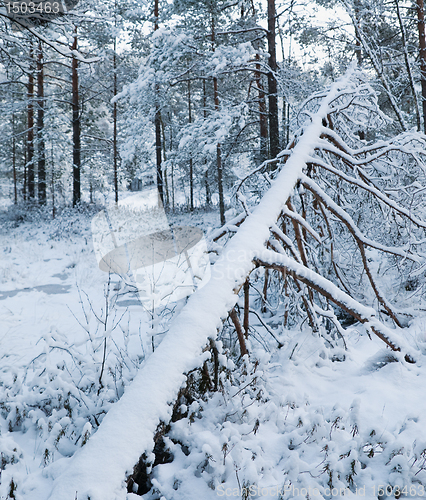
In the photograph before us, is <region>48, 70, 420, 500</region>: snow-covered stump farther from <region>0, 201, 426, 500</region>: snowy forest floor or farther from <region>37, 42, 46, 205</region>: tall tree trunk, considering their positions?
<region>37, 42, 46, 205</region>: tall tree trunk

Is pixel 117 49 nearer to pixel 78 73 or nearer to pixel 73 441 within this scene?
pixel 78 73

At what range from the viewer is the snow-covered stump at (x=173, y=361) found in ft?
4.31

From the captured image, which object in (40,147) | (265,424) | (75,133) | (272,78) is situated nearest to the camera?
(265,424)

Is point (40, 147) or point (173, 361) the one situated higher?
point (40, 147)

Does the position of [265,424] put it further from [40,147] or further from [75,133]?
[40,147]

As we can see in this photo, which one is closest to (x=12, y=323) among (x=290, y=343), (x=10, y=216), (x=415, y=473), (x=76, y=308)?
(x=76, y=308)

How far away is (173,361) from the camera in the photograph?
5.86 feet

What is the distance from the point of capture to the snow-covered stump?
1312mm

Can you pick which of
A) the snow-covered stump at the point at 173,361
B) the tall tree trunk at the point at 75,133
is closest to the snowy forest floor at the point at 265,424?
the snow-covered stump at the point at 173,361

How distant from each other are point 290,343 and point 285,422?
3.18 feet

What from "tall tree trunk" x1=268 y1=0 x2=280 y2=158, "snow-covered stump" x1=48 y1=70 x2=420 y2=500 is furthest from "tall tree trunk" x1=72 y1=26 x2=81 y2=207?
"snow-covered stump" x1=48 y1=70 x2=420 y2=500

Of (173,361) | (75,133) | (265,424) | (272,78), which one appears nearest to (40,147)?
(75,133)

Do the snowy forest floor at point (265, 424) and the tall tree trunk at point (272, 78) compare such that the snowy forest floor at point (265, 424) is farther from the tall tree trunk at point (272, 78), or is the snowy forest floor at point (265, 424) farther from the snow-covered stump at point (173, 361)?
the tall tree trunk at point (272, 78)

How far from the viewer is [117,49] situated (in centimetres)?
1605
